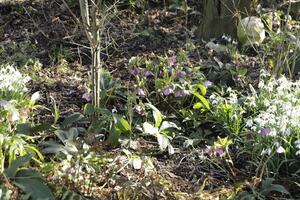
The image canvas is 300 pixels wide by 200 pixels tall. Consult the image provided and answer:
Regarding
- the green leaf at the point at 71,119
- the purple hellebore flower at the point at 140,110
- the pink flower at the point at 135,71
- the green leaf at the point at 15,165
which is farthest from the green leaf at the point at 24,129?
the pink flower at the point at 135,71

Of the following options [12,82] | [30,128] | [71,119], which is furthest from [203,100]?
[12,82]

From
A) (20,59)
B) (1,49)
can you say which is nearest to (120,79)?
(20,59)

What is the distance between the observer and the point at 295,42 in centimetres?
429

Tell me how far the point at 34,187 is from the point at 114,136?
755 millimetres

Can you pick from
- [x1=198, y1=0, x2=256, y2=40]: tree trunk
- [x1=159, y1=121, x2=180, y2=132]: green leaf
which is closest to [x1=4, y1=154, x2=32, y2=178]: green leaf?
[x1=159, y1=121, x2=180, y2=132]: green leaf

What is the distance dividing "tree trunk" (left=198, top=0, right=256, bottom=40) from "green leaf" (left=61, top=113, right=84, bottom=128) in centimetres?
219

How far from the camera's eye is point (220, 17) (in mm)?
5195

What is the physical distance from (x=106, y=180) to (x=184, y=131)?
899mm

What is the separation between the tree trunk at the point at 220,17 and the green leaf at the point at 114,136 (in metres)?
2.24

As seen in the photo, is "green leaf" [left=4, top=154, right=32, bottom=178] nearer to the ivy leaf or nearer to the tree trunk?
the ivy leaf

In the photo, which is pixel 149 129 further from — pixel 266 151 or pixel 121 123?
pixel 266 151

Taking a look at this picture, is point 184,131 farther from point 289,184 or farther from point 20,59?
point 20,59

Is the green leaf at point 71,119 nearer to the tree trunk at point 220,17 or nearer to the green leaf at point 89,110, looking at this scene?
the green leaf at point 89,110

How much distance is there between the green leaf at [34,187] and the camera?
2658mm
